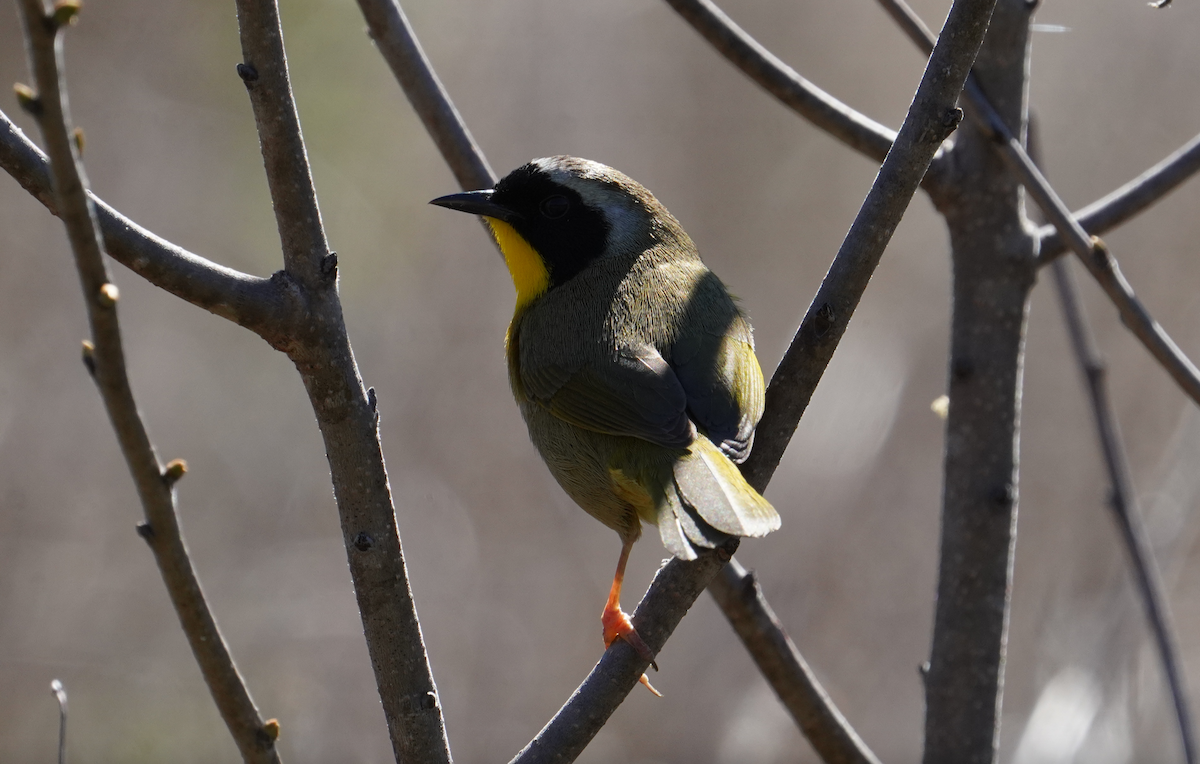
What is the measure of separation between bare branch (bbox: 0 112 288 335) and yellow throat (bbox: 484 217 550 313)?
1.76 meters

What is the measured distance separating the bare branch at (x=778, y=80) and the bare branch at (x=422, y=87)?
70cm

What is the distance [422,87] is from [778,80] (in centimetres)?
99

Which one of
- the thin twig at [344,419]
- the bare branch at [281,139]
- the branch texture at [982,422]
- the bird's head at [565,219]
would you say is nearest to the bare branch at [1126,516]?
the branch texture at [982,422]

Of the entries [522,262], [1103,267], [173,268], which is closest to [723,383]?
[1103,267]

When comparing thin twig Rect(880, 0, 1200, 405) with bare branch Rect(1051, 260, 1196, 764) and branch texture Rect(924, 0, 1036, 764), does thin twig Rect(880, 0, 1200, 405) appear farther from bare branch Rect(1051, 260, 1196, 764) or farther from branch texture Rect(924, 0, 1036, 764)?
bare branch Rect(1051, 260, 1196, 764)

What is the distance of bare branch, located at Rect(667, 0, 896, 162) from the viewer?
9.65 feet

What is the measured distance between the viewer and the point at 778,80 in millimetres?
2973

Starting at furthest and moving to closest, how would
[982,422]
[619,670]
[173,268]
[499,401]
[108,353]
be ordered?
[499,401] < [982,422] < [619,670] < [173,268] < [108,353]

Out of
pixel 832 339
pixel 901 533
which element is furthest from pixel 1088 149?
pixel 832 339

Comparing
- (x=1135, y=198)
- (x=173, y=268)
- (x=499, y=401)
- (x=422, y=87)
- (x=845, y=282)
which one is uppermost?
(x=499, y=401)

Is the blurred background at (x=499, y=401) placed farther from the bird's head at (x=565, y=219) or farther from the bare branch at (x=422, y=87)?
the bare branch at (x=422, y=87)

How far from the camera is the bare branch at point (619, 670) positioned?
2027 mm

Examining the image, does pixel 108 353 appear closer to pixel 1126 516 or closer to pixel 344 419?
pixel 344 419

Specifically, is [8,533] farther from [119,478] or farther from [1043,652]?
[1043,652]
